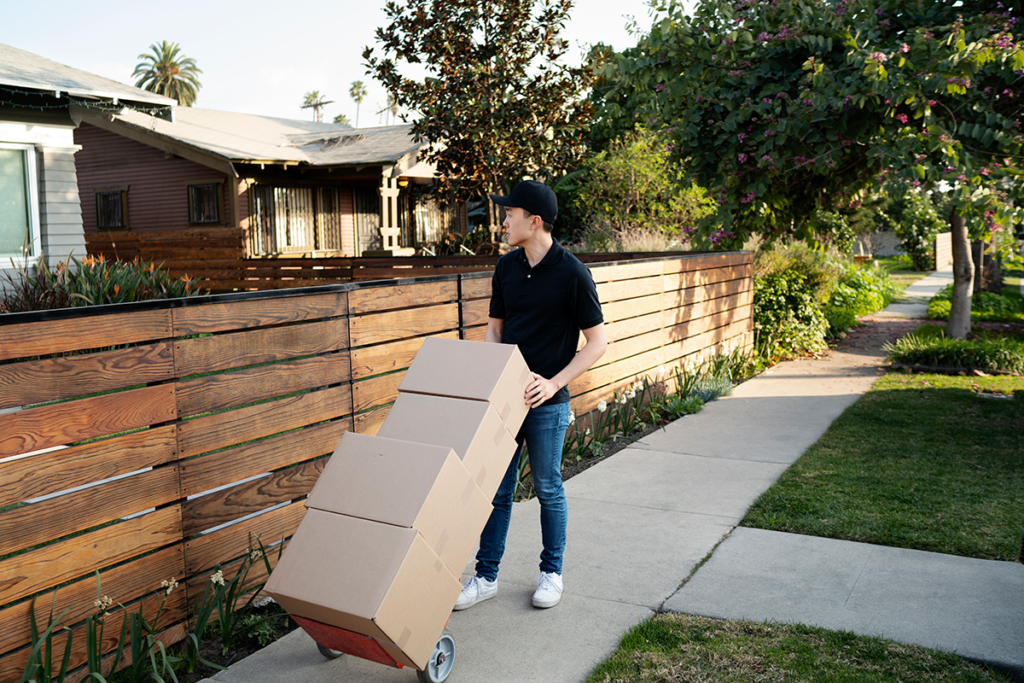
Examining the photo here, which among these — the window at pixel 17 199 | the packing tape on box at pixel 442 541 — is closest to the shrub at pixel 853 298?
the packing tape on box at pixel 442 541

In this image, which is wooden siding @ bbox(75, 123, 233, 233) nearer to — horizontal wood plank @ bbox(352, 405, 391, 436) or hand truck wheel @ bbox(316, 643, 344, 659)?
horizontal wood plank @ bbox(352, 405, 391, 436)

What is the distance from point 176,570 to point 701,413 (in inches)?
221

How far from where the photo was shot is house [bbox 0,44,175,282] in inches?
413

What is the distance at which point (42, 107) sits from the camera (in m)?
10.7

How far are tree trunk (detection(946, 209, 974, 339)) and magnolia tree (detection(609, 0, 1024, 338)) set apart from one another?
1869 mm

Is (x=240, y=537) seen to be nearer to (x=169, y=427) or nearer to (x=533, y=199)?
(x=169, y=427)

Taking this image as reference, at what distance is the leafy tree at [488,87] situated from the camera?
14.6m

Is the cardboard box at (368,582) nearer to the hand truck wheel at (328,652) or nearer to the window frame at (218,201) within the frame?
the hand truck wheel at (328,652)

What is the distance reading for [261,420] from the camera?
379 centimetres

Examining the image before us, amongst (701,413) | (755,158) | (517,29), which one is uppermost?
(517,29)

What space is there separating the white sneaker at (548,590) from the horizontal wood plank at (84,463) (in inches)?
67.0

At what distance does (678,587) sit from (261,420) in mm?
2145

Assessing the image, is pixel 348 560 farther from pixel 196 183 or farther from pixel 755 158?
pixel 196 183

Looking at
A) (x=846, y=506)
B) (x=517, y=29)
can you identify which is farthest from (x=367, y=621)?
(x=517, y=29)
